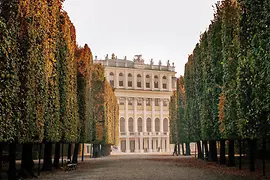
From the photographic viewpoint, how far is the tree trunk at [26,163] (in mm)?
18281

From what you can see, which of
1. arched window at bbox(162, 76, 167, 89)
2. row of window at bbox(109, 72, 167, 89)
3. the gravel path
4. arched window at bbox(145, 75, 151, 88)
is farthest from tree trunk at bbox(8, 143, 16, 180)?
arched window at bbox(162, 76, 167, 89)

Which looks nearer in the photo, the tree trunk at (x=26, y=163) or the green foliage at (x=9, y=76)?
the green foliage at (x=9, y=76)

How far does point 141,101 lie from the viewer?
99125mm

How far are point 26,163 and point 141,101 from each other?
8033 centimetres

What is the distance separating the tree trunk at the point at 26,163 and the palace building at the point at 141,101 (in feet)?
239

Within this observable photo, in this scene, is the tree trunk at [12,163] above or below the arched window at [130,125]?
below

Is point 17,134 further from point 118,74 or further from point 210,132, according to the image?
point 118,74

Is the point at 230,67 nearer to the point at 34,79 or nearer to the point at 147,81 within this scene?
the point at 34,79

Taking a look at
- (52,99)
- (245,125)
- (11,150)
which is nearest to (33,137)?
(11,150)

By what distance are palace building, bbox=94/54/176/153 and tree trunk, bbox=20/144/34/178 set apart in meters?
72.7

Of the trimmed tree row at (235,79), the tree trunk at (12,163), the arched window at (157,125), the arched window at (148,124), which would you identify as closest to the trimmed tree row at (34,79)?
the tree trunk at (12,163)

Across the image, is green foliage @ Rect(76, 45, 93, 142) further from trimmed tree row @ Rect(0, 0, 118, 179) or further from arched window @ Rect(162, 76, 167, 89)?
arched window @ Rect(162, 76, 167, 89)

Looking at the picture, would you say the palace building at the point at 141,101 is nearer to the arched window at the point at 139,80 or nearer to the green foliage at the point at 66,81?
the arched window at the point at 139,80

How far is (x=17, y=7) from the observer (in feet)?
52.4
